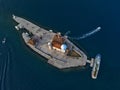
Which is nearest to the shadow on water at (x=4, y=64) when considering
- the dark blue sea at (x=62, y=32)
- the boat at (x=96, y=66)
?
the dark blue sea at (x=62, y=32)

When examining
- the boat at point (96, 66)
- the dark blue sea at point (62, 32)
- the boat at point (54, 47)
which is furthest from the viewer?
the boat at point (54, 47)

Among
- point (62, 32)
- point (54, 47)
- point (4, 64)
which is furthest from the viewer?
point (62, 32)

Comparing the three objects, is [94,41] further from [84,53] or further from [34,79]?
[34,79]

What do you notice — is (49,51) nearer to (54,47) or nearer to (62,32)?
(54,47)

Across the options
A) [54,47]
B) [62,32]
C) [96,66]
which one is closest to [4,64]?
[54,47]

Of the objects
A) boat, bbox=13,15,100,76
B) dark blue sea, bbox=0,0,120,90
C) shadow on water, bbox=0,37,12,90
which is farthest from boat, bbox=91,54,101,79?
shadow on water, bbox=0,37,12,90

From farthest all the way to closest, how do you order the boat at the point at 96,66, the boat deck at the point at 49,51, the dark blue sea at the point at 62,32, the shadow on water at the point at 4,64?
the boat deck at the point at 49,51, the boat at the point at 96,66, the dark blue sea at the point at 62,32, the shadow on water at the point at 4,64

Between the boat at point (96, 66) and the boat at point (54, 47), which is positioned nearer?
the boat at point (96, 66)

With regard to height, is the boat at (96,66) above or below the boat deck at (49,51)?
below

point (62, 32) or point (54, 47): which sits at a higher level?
point (62, 32)

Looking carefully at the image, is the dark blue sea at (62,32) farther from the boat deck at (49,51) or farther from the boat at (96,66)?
the boat deck at (49,51)
